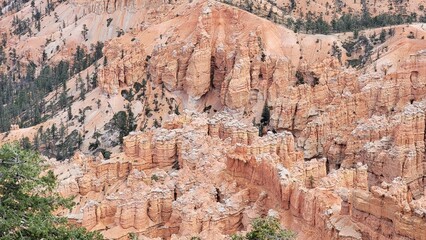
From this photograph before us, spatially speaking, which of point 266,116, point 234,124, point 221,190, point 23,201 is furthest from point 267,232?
point 266,116

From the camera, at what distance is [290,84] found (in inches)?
3073

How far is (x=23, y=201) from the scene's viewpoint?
2362cm

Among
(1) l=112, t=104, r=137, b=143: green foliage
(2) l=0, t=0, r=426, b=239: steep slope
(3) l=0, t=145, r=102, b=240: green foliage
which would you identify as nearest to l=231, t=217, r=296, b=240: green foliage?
(2) l=0, t=0, r=426, b=239: steep slope

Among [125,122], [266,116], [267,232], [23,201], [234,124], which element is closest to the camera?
[23,201]

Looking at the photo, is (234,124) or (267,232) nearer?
(267,232)

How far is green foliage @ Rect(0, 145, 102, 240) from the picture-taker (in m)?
22.5

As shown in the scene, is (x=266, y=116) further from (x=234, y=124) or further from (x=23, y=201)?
(x=23, y=201)

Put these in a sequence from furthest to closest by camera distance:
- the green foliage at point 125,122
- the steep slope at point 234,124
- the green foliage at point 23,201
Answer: the green foliage at point 125,122 → the steep slope at point 234,124 → the green foliage at point 23,201

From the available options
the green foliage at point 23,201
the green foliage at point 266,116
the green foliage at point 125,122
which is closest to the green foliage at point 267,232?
the green foliage at point 23,201

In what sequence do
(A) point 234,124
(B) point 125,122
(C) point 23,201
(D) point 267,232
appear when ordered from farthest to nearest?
(B) point 125,122 < (A) point 234,124 < (D) point 267,232 < (C) point 23,201

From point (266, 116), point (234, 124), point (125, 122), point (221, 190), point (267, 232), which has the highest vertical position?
point (267, 232)

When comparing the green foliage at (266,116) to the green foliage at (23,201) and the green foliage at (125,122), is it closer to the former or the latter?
the green foliage at (125,122)

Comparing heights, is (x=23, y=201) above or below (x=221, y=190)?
above

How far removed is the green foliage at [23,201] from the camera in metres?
22.5
